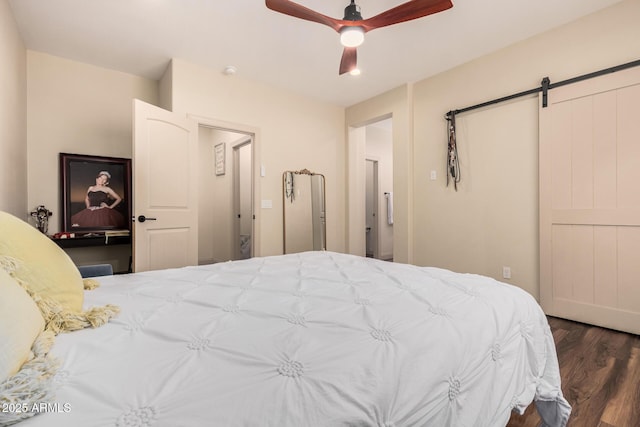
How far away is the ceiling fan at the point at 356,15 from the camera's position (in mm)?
1788

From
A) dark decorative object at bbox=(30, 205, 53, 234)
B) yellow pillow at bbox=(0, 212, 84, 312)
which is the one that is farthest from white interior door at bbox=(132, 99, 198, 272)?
yellow pillow at bbox=(0, 212, 84, 312)

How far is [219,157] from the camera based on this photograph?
16.8ft

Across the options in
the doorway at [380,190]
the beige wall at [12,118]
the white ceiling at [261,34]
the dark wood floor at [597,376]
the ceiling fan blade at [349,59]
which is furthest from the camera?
the doorway at [380,190]

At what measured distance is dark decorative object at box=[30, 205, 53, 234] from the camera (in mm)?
2926

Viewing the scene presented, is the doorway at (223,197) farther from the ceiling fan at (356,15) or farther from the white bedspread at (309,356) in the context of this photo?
the white bedspread at (309,356)

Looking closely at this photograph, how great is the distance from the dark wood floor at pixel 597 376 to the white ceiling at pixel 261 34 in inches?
105

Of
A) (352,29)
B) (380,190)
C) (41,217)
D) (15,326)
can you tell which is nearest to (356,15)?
(352,29)

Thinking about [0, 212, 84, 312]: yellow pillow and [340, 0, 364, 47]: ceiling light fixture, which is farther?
[340, 0, 364, 47]: ceiling light fixture

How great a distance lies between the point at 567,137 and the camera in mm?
2590

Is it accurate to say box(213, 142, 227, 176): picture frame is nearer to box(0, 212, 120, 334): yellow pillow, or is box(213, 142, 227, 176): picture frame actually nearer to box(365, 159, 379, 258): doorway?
box(365, 159, 379, 258): doorway

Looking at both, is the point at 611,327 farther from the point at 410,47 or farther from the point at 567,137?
the point at 410,47

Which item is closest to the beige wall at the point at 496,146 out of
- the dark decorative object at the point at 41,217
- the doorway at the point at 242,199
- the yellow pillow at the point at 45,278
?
the doorway at the point at 242,199

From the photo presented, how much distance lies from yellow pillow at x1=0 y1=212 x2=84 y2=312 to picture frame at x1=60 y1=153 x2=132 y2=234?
2689 millimetres

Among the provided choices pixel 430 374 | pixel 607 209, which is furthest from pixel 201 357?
pixel 607 209
